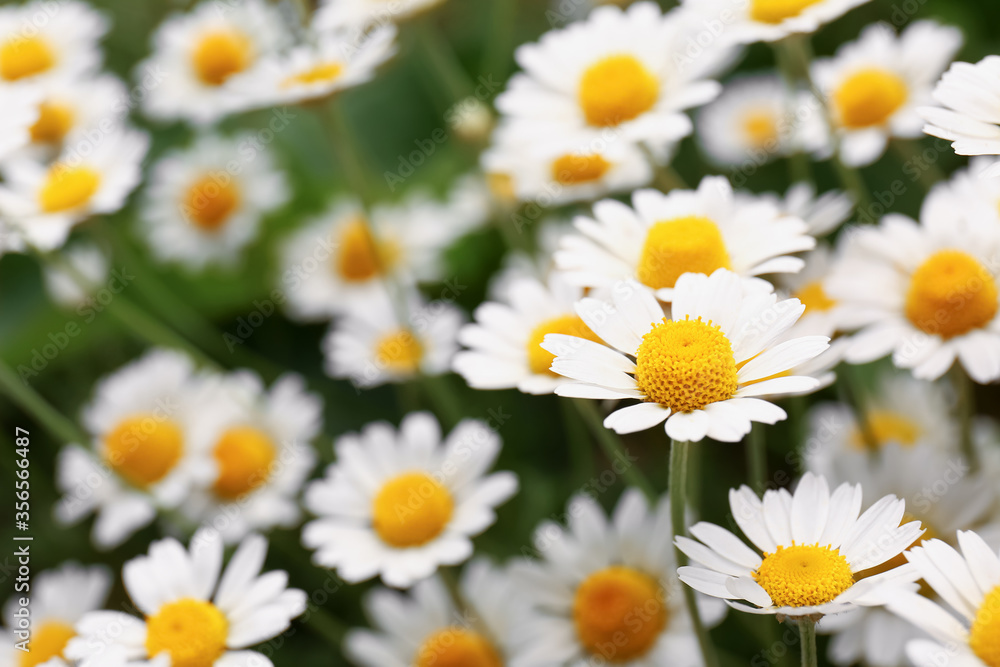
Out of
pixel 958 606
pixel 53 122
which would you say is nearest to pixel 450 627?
pixel 958 606

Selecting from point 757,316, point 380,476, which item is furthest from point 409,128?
point 757,316

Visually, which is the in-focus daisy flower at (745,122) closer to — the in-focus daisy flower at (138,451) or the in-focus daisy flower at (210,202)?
the in-focus daisy flower at (210,202)

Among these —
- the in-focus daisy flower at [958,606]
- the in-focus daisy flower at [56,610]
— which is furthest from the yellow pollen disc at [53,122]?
the in-focus daisy flower at [958,606]

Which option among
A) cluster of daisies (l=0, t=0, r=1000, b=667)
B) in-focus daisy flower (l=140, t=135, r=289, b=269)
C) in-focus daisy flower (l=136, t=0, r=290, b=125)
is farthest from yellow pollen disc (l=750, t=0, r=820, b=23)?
in-focus daisy flower (l=140, t=135, r=289, b=269)

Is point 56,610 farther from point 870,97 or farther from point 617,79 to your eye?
point 870,97

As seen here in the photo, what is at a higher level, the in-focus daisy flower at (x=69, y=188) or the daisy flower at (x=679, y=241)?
the in-focus daisy flower at (x=69, y=188)

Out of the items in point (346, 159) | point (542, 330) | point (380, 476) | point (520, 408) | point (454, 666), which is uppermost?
point (346, 159)

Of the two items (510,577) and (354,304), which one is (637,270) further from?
(354,304)
